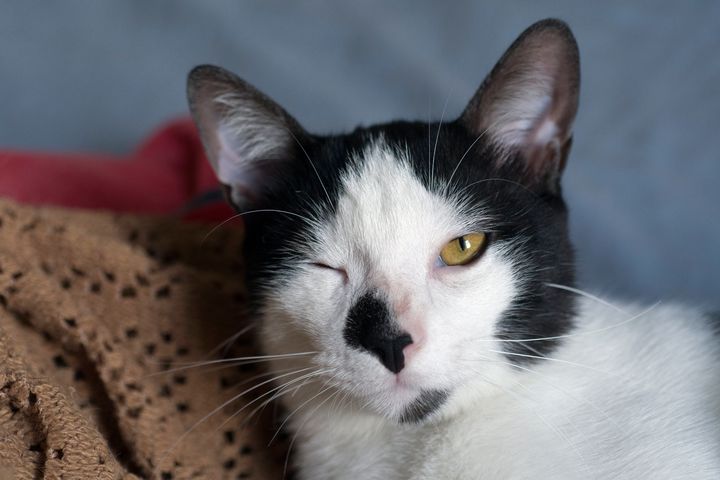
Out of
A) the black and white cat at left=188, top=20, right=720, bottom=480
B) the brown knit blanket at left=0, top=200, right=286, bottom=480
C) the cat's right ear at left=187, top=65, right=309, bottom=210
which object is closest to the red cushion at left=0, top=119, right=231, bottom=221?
the brown knit blanket at left=0, top=200, right=286, bottom=480

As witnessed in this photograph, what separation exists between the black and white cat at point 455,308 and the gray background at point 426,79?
46cm

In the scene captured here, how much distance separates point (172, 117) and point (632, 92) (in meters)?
1.20

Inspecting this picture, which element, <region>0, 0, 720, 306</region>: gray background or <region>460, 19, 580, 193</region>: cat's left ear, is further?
<region>0, 0, 720, 306</region>: gray background

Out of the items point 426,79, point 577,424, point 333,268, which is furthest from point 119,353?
point 426,79

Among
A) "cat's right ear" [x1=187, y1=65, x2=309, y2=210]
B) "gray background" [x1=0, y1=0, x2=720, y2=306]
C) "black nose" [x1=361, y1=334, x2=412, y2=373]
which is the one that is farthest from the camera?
"gray background" [x1=0, y1=0, x2=720, y2=306]

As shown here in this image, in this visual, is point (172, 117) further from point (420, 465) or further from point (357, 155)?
point (420, 465)

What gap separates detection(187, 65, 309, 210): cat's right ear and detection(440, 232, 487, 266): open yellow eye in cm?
28

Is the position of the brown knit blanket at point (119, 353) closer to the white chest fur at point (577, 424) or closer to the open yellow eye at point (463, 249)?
the white chest fur at point (577, 424)

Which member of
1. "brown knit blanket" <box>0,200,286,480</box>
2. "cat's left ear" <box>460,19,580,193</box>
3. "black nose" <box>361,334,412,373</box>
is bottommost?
"brown knit blanket" <box>0,200,286,480</box>

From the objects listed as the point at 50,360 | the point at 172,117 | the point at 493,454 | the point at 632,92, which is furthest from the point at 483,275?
the point at 172,117

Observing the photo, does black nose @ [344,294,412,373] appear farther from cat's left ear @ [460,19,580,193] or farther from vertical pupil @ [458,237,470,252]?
cat's left ear @ [460,19,580,193]

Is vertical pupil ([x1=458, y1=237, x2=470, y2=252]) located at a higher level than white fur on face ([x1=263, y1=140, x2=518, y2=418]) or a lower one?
higher

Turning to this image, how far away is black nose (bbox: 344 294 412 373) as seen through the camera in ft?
2.66

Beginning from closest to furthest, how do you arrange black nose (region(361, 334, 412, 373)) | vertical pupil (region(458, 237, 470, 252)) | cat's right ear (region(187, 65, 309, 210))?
black nose (region(361, 334, 412, 373))
vertical pupil (region(458, 237, 470, 252))
cat's right ear (region(187, 65, 309, 210))
